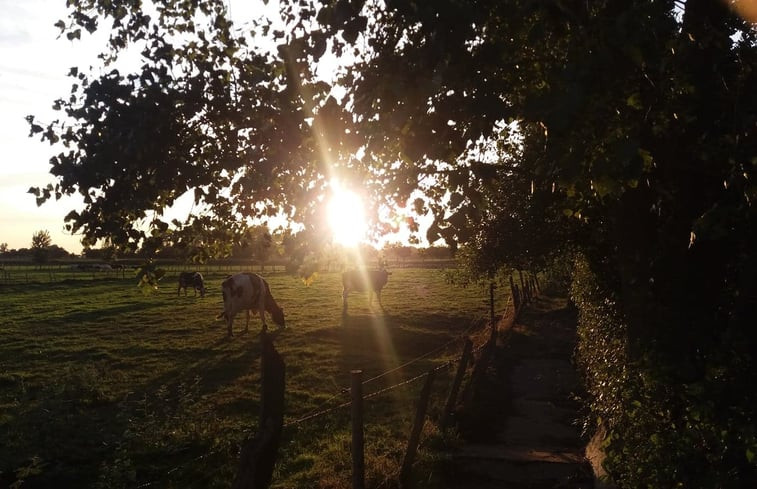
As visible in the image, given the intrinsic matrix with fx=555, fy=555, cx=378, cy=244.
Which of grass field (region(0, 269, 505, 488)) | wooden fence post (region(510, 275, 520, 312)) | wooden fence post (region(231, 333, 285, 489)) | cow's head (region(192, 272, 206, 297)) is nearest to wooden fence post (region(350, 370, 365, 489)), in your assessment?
wooden fence post (region(231, 333, 285, 489))

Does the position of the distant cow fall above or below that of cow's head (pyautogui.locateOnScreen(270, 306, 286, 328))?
above

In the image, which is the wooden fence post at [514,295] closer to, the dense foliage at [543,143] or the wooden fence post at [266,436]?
the dense foliage at [543,143]

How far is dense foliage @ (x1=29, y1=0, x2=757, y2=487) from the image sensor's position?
3.50 m

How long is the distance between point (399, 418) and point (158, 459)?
14.3ft

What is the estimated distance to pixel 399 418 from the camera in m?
10.8

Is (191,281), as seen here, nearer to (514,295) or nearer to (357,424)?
(514,295)

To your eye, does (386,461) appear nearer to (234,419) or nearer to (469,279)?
(234,419)

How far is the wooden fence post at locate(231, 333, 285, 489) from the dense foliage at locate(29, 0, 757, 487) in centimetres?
144

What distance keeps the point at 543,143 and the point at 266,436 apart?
388cm

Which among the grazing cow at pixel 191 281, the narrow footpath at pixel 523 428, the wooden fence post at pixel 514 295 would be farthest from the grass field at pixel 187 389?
the grazing cow at pixel 191 281

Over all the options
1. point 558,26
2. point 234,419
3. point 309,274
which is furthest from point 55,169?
point 234,419

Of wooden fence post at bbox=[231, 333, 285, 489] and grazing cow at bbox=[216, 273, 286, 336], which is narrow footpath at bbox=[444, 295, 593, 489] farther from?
grazing cow at bbox=[216, 273, 286, 336]

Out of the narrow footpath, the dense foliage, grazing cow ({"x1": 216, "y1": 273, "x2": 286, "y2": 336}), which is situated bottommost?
the narrow footpath

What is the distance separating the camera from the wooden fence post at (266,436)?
193 inches
